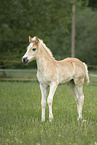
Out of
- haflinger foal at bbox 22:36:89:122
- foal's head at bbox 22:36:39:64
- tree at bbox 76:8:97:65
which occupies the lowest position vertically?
tree at bbox 76:8:97:65

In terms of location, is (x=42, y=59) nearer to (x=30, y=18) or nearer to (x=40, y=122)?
(x=40, y=122)

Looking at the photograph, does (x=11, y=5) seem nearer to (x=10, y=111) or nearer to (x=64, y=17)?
(x=64, y=17)

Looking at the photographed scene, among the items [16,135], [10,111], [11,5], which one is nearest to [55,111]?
[10,111]

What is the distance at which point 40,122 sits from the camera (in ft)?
22.9

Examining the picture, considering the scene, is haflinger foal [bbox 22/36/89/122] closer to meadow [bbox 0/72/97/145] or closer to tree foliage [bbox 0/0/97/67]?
meadow [bbox 0/72/97/145]

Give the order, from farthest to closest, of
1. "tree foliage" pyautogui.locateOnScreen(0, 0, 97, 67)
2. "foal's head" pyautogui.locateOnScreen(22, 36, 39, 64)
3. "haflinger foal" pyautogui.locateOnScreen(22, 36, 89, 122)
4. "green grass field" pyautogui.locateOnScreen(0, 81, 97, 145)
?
1. "tree foliage" pyautogui.locateOnScreen(0, 0, 97, 67)
2. "haflinger foal" pyautogui.locateOnScreen(22, 36, 89, 122)
3. "foal's head" pyautogui.locateOnScreen(22, 36, 39, 64)
4. "green grass field" pyautogui.locateOnScreen(0, 81, 97, 145)

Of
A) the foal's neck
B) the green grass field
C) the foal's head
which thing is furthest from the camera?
the foal's neck

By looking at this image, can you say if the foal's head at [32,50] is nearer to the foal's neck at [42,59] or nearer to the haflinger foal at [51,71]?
the haflinger foal at [51,71]

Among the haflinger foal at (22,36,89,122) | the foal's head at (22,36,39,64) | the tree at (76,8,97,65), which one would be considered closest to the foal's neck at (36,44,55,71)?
the haflinger foal at (22,36,89,122)

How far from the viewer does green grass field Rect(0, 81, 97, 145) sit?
5.44m

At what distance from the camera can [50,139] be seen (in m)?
5.42

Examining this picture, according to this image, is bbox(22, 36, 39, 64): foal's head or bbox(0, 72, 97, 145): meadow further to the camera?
bbox(22, 36, 39, 64): foal's head

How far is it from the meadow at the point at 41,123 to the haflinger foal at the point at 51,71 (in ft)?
1.75

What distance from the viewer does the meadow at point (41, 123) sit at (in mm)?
5441
